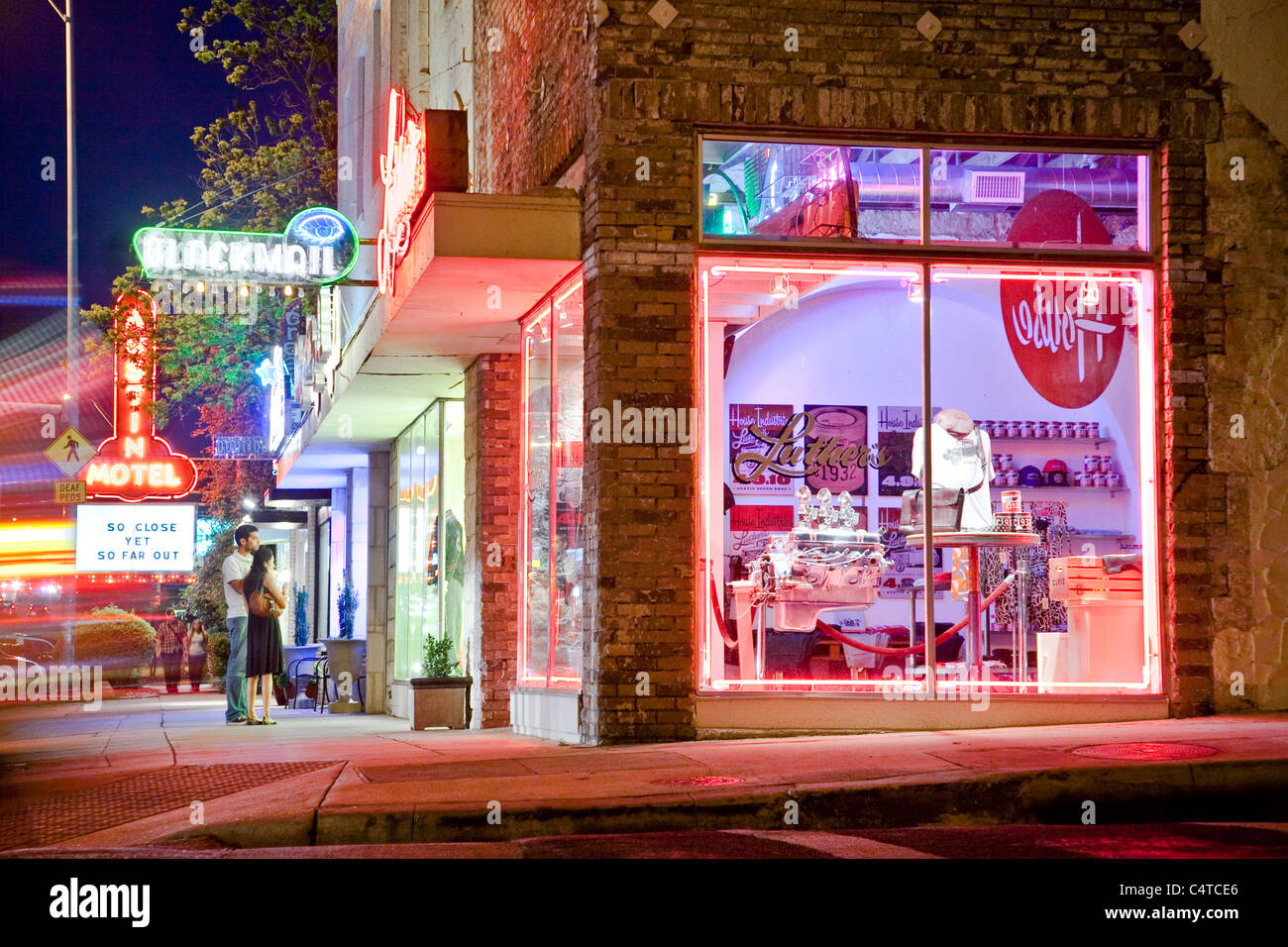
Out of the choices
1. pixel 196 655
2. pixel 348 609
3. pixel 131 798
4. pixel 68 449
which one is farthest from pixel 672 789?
pixel 196 655

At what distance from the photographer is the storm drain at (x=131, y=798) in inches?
300

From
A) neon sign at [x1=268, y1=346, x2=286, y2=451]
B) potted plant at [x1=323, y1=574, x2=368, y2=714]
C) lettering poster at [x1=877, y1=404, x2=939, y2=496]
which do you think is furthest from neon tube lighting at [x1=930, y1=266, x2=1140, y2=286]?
neon sign at [x1=268, y1=346, x2=286, y2=451]

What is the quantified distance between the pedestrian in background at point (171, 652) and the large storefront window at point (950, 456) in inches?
905

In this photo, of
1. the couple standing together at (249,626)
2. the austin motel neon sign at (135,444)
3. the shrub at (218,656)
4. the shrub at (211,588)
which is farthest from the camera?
the shrub at (211,588)

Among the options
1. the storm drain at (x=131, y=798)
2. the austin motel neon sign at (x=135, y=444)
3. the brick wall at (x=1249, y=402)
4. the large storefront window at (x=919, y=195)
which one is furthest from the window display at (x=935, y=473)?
the austin motel neon sign at (x=135, y=444)

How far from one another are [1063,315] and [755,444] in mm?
2484

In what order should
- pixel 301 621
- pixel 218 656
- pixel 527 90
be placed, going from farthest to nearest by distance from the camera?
pixel 218 656
pixel 301 621
pixel 527 90

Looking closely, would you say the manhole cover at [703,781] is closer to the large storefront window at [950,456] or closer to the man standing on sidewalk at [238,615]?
the large storefront window at [950,456]

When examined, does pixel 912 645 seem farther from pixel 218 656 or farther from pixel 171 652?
pixel 171 652

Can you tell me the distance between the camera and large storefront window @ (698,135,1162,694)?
10523 mm

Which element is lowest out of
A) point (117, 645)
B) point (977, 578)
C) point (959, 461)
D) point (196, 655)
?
point (196, 655)

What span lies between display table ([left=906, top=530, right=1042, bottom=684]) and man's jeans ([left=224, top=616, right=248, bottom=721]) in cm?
832

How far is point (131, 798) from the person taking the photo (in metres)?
8.66

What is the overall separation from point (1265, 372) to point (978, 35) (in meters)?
3.15
